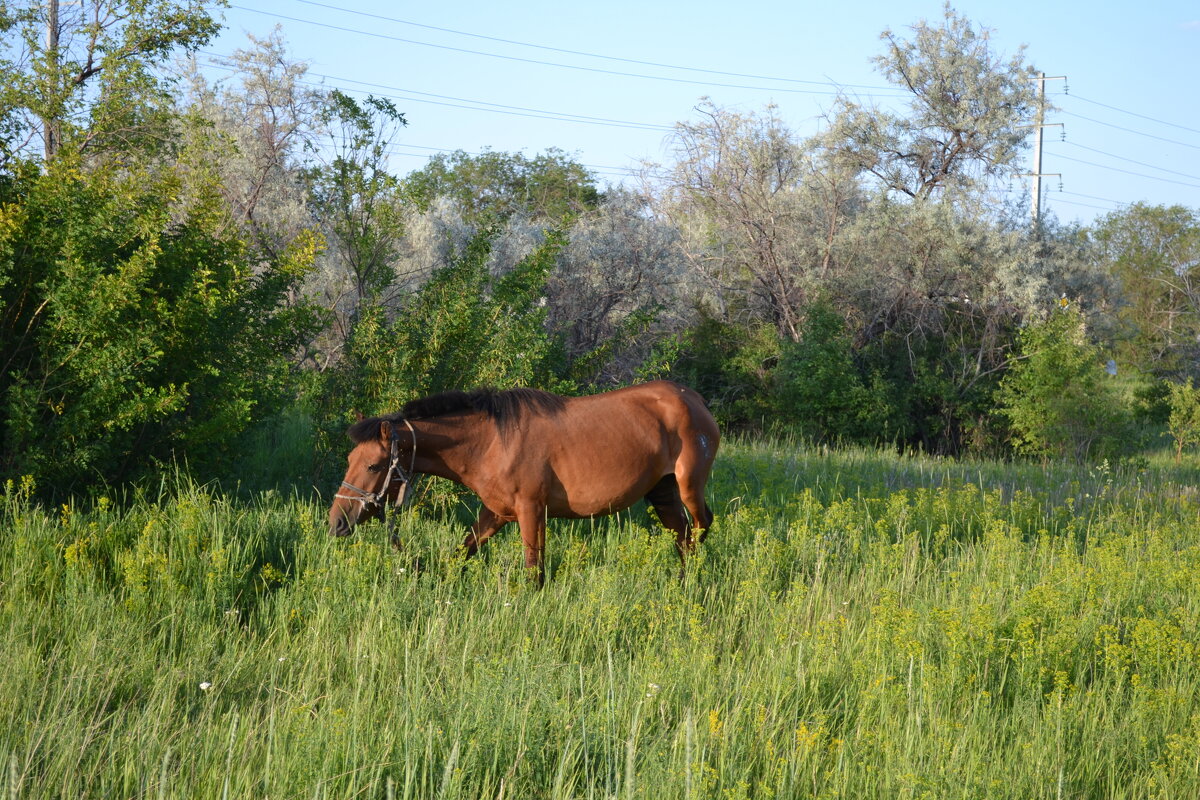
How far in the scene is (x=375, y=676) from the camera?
458 cm

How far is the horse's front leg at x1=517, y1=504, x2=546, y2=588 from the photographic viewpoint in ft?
20.4

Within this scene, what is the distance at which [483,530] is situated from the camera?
6.62 m

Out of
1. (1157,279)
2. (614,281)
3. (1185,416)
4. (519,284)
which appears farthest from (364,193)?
(1157,279)

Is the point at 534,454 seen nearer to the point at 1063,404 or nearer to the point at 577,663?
the point at 577,663

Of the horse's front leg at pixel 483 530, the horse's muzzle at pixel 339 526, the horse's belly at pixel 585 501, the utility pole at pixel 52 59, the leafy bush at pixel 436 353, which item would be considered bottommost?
the horse's front leg at pixel 483 530

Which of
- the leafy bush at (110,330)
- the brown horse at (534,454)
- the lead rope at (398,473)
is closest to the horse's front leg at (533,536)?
the brown horse at (534,454)

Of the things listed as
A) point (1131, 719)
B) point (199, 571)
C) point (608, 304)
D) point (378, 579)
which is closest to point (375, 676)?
point (378, 579)

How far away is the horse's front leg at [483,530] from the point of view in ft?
21.6

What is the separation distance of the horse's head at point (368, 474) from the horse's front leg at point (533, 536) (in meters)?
0.78

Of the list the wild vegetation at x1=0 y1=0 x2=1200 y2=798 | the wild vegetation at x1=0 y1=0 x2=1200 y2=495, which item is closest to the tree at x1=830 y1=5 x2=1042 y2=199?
the wild vegetation at x1=0 y1=0 x2=1200 y2=495

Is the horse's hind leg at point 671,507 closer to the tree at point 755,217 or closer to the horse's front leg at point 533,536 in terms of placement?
Result: the horse's front leg at point 533,536

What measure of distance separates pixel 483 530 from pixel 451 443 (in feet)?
2.34

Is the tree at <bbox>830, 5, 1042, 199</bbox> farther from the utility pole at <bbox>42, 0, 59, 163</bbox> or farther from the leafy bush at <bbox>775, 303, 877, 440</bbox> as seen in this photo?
the utility pole at <bbox>42, 0, 59, 163</bbox>

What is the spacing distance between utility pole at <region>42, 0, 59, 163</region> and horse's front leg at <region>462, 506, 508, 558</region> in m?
8.62
